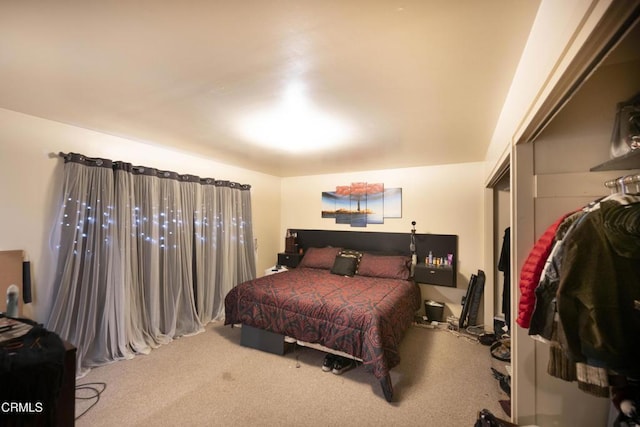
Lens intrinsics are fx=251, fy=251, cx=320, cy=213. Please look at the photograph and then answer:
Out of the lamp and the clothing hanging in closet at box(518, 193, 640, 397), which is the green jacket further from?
the lamp

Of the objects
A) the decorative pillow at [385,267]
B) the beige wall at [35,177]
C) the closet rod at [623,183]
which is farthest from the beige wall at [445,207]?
the beige wall at [35,177]

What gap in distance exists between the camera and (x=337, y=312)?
232cm

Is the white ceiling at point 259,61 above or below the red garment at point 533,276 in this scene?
above

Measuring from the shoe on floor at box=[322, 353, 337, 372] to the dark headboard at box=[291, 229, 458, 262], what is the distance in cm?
197

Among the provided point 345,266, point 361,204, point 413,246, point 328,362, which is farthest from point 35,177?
point 413,246

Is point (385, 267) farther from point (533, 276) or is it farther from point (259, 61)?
point (259, 61)

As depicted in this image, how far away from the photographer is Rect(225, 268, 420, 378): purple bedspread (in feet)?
6.94

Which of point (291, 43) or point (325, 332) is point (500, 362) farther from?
point (291, 43)

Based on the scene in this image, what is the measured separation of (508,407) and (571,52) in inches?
90.3

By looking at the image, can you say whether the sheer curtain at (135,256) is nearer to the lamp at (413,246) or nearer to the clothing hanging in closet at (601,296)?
the lamp at (413,246)

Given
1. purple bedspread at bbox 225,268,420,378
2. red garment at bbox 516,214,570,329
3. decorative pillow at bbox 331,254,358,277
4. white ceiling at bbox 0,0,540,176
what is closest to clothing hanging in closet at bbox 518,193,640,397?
red garment at bbox 516,214,570,329

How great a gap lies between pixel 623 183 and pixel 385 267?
2.70 meters

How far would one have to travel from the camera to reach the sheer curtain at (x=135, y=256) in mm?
2311

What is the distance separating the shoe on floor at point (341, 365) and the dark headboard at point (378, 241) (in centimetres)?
193
